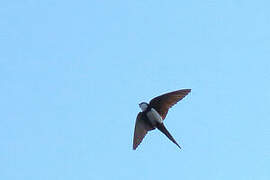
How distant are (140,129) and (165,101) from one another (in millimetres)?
1222

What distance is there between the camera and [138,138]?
81.9ft

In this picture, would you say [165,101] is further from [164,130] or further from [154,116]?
[164,130]

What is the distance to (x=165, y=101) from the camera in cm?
2462

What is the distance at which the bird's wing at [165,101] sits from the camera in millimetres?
24578

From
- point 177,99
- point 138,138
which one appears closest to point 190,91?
point 177,99

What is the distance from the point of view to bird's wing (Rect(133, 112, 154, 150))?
2484 centimetres

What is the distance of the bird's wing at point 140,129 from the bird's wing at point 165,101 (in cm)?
60

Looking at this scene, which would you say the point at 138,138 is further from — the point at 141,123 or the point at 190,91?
the point at 190,91

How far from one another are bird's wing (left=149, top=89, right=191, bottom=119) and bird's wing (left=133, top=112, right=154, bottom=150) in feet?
1.98

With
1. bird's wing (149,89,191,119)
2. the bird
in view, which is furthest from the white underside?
bird's wing (149,89,191,119)

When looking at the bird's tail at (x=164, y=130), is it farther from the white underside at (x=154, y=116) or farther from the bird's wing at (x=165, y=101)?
the bird's wing at (x=165, y=101)

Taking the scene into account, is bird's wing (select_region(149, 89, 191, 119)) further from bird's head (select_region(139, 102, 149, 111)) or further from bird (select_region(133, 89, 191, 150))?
bird's head (select_region(139, 102, 149, 111))

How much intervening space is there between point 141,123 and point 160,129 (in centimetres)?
67

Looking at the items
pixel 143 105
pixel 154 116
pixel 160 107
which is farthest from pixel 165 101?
pixel 143 105
